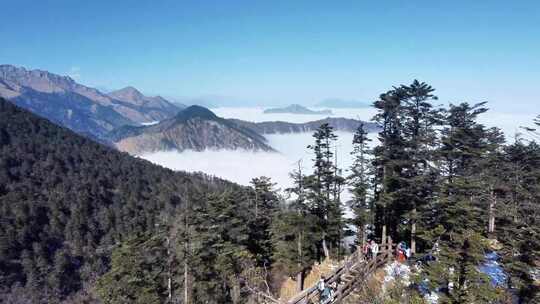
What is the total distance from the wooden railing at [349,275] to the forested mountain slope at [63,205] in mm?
50829

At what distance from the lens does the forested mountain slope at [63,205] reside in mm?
104125

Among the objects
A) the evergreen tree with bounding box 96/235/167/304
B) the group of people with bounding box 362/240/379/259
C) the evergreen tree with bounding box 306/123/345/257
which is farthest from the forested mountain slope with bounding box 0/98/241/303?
the group of people with bounding box 362/240/379/259

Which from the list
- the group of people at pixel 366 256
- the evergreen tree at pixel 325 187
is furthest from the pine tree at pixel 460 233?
the evergreen tree at pixel 325 187

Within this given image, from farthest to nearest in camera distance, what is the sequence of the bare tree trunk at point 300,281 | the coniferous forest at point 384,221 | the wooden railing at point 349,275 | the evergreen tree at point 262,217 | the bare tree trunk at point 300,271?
the evergreen tree at point 262,217 → the bare tree trunk at point 300,281 → the bare tree trunk at point 300,271 → the wooden railing at point 349,275 → the coniferous forest at point 384,221

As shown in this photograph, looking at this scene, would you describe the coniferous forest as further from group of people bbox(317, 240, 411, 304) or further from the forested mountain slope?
the forested mountain slope

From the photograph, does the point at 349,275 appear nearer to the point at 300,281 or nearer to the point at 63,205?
the point at 300,281

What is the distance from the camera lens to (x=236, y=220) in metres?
31.6

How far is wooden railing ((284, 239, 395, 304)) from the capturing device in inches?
722

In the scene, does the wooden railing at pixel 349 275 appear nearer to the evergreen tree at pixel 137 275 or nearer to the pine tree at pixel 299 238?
the pine tree at pixel 299 238

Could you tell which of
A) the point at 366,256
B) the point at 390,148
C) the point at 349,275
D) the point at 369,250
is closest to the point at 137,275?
the point at 349,275

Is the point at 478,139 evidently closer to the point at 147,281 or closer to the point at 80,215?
the point at 147,281

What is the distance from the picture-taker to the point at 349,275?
20.5 meters

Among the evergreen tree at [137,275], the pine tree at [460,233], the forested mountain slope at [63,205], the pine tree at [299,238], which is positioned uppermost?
the pine tree at [460,233]

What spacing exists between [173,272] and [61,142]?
186749 mm
